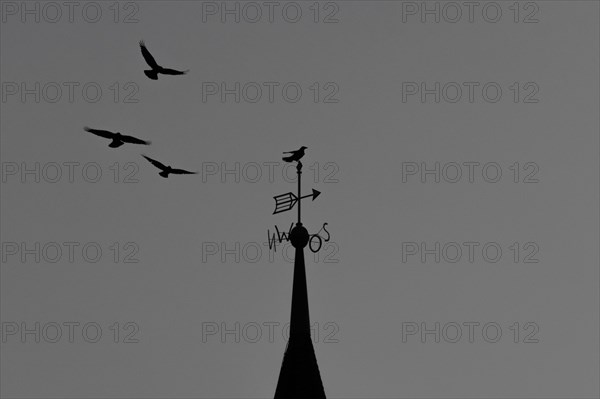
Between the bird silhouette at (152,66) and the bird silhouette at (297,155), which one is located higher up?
the bird silhouette at (152,66)

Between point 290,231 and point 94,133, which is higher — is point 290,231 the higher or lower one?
the lower one

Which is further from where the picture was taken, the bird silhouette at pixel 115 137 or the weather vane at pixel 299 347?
the bird silhouette at pixel 115 137

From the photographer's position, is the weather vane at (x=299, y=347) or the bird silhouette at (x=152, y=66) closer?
the weather vane at (x=299, y=347)

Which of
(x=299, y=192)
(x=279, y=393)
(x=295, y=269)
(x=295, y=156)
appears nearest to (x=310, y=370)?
(x=279, y=393)

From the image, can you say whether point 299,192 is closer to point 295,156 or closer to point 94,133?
point 295,156

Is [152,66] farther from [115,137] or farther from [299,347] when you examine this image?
[299,347]

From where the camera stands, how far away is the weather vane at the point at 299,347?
2205 centimetres

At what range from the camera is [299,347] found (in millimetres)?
22609

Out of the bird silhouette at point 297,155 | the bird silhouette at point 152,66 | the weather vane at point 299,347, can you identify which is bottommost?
the weather vane at point 299,347

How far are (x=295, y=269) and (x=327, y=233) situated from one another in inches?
43.4

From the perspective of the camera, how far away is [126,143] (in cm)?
2758

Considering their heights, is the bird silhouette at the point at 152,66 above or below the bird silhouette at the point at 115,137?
above

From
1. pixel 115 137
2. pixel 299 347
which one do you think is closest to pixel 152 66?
pixel 115 137

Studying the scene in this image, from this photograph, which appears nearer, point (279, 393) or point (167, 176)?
point (279, 393)
